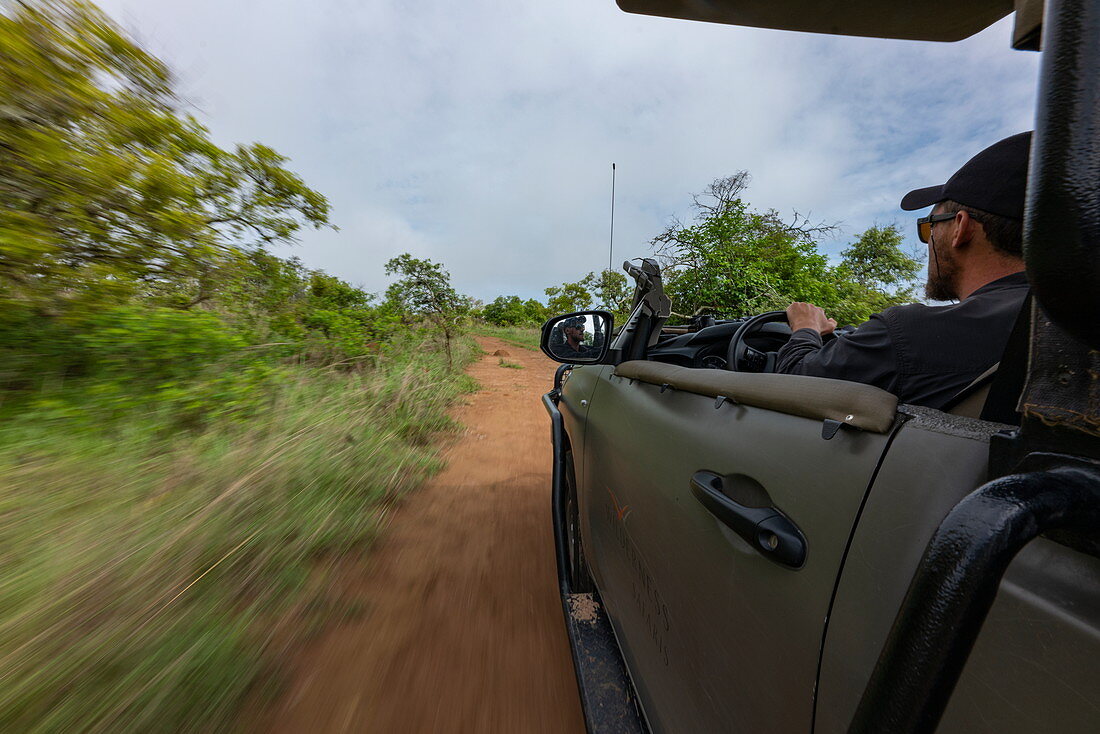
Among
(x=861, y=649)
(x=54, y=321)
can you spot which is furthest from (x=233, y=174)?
(x=861, y=649)

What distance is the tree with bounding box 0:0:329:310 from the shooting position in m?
2.70

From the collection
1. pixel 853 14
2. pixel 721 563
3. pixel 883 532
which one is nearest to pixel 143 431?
pixel 721 563

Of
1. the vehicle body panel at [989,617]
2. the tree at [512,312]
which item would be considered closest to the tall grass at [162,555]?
the vehicle body panel at [989,617]

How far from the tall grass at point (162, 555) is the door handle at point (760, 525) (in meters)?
1.99

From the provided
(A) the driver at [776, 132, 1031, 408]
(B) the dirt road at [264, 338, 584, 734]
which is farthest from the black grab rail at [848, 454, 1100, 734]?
(B) the dirt road at [264, 338, 584, 734]

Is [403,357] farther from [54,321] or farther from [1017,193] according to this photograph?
[1017,193]

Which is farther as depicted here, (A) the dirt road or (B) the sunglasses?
(A) the dirt road

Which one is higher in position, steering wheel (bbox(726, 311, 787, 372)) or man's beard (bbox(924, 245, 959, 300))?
man's beard (bbox(924, 245, 959, 300))

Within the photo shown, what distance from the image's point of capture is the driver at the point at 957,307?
1.06 metres

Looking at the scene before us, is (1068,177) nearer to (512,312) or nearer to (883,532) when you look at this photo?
(883,532)

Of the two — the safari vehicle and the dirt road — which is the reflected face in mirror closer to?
the safari vehicle

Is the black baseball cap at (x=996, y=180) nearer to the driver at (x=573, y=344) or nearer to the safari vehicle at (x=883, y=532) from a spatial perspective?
the safari vehicle at (x=883, y=532)

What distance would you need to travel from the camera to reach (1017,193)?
116 centimetres

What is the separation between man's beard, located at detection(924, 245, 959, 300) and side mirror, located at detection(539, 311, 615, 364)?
129 centimetres
